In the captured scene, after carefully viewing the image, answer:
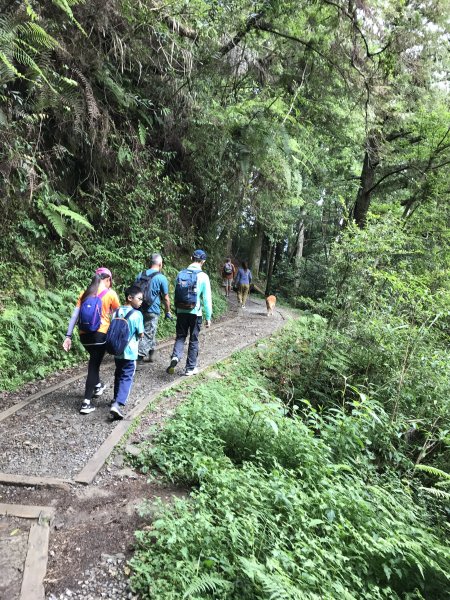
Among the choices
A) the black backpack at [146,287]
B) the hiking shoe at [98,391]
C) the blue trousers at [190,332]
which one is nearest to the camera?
the hiking shoe at [98,391]

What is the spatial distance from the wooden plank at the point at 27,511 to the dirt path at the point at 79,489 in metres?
0.08

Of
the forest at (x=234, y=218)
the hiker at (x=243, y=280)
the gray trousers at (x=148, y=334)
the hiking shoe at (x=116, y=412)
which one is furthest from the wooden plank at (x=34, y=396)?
the hiker at (x=243, y=280)

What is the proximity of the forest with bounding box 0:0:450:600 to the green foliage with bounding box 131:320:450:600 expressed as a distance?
2cm

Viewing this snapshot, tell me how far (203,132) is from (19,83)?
465 cm

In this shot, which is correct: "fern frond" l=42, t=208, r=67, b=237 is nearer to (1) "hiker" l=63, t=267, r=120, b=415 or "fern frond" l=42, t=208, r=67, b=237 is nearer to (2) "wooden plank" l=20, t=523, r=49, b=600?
(1) "hiker" l=63, t=267, r=120, b=415

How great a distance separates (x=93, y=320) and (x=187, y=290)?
1.85m

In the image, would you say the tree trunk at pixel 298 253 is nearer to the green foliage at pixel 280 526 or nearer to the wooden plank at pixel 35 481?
the green foliage at pixel 280 526

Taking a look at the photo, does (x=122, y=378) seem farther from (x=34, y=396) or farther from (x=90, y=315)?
(x=34, y=396)

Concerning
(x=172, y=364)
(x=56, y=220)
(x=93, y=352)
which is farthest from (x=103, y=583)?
(x=56, y=220)

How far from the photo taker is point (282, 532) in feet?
9.06

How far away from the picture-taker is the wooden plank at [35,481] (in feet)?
11.6

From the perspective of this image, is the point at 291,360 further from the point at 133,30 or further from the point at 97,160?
the point at 133,30

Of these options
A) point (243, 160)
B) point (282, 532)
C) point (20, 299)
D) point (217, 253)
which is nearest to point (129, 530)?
point (282, 532)

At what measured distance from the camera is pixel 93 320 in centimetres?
485
